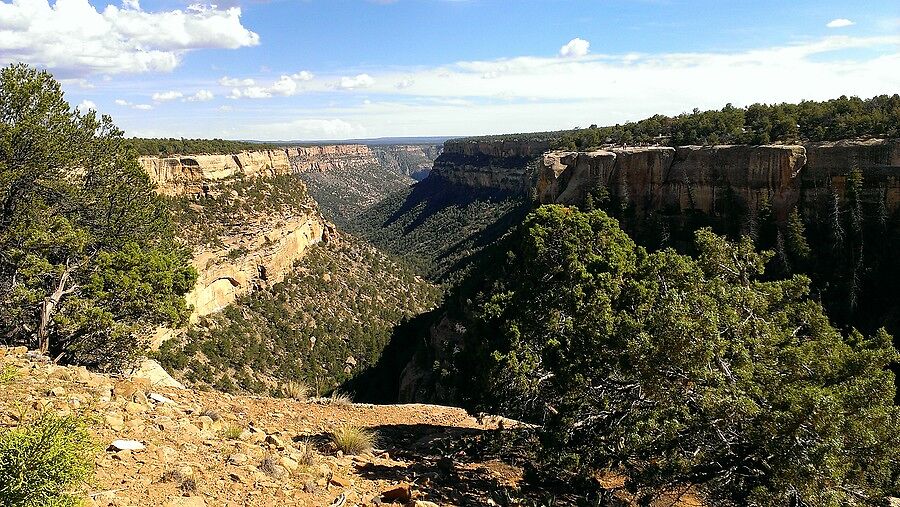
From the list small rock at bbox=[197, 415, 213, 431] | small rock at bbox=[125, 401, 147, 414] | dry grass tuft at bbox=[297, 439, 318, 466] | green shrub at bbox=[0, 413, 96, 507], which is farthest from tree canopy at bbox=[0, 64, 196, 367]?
green shrub at bbox=[0, 413, 96, 507]

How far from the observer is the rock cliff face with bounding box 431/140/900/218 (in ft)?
108

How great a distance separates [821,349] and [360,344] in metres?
42.8

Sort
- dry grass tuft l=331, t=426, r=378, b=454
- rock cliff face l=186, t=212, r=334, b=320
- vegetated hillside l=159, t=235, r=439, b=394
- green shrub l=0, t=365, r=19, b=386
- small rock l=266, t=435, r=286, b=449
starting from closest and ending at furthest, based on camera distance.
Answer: green shrub l=0, t=365, r=19, b=386
small rock l=266, t=435, r=286, b=449
dry grass tuft l=331, t=426, r=378, b=454
vegetated hillside l=159, t=235, r=439, b=394
rock cliff face l=186, t=212, r=334, b=320

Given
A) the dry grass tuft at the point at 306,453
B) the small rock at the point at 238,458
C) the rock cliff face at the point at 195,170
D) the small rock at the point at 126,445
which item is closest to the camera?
the small rock at the point at 126,445

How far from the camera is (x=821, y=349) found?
10.8 metres

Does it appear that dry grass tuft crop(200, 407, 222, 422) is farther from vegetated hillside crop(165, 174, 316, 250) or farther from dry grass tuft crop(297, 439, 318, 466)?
vegetated hillside crop(165, 174, 316, 250)

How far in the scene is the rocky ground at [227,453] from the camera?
8000mm

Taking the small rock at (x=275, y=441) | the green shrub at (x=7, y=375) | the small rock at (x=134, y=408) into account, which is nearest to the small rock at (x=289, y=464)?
the small rock at (x=275, y=441)

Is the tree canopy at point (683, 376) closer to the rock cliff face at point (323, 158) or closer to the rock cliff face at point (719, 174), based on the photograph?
the rock cliff face at point (719, 174)

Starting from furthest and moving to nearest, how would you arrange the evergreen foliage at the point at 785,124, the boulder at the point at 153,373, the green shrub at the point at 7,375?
the evergreen foliage at the point at 785,124 → the boulder at the point at 153,373 → the green shrub at the point at 7,375

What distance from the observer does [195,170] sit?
2256 inches

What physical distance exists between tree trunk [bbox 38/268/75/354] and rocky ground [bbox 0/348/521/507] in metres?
1.64

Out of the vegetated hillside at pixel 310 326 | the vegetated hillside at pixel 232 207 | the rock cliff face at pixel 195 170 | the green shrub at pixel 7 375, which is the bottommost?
the vegetated hillside at pixel 310 326

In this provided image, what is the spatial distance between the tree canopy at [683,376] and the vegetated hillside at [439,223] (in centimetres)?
5667
